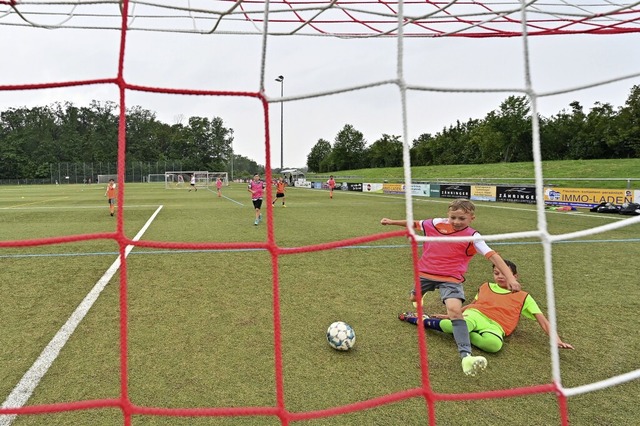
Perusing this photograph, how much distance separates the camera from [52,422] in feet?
6.86

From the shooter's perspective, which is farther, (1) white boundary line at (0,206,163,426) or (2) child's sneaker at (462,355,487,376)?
(2) child's sneaker at (462,355,487,376)

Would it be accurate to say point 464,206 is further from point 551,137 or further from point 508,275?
point 551,137

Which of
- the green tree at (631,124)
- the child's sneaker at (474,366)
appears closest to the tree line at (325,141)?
the green tree at (631,124)

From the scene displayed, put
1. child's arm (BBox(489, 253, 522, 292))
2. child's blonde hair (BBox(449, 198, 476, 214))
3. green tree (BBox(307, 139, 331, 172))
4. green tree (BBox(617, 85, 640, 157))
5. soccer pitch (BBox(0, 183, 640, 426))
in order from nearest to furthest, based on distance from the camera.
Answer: soccer pitch (BBox(0, 183, 640, 426))
child's arm (BBox(489, 253, 522, 292))
child's blonde hair (BBox(449, 198, 476, 214))
green tree (BBox(617, 85, 640, 157))
green tree (BBox(307, 139, 331, 172))

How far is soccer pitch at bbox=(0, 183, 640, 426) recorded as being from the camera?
224 centimetres

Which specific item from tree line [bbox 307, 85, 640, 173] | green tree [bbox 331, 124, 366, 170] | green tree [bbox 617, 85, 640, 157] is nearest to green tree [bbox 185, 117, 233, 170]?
green tree [bbox 331, 124, 366, 170]

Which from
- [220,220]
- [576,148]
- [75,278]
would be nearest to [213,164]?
[576,148]

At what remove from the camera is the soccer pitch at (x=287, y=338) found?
7.35 ft

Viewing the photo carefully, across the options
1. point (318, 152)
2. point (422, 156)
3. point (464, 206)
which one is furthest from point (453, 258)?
point (318, 152)

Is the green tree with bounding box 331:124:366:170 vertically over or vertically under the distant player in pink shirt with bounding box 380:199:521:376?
over

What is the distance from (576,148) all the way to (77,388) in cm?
3634

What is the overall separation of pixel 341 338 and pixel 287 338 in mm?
456

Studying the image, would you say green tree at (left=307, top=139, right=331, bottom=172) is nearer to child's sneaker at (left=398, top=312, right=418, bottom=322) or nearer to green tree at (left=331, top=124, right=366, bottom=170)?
green tree at (left=331, top=124, right=366, bottom=170)

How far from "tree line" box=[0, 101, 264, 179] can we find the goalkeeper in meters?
58.3
